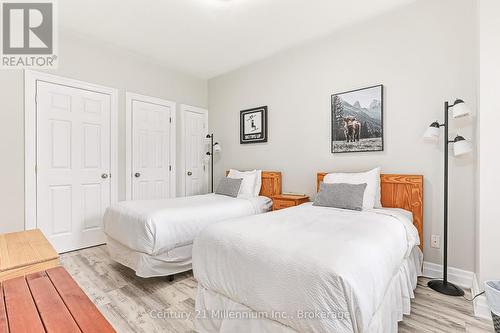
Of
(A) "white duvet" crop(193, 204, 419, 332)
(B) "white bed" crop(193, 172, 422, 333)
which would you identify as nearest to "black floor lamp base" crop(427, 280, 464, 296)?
(B) "white bed" crop(193, 172, 422, 333)

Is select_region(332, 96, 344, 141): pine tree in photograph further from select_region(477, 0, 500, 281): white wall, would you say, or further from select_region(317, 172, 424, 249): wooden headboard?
select_region(477, 0, 500, 281): white wall

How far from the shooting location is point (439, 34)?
7.95 ft

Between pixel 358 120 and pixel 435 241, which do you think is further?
pixel 358 120

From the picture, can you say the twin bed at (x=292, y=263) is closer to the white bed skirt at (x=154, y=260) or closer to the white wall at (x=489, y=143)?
the white bed skirt at (x=154, y=260)

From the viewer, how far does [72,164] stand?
10.5ft

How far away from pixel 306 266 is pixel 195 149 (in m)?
3.72

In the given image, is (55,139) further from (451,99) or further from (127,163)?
(451,99)

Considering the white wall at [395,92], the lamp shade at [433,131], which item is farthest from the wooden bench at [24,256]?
the lamp shade at [433,131]

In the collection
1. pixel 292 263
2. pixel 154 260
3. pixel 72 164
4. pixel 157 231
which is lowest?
pixel 154 260

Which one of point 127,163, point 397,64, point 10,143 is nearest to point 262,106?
point 397,64

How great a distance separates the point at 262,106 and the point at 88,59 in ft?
8.06

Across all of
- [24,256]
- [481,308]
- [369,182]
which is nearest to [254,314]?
[24,256]

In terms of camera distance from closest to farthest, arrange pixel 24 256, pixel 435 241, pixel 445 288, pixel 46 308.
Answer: pixel 46 308
pixel 24 256
pixel 445 288
pixel 435 241

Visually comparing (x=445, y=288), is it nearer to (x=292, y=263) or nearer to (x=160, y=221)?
(x=292, y=263)
